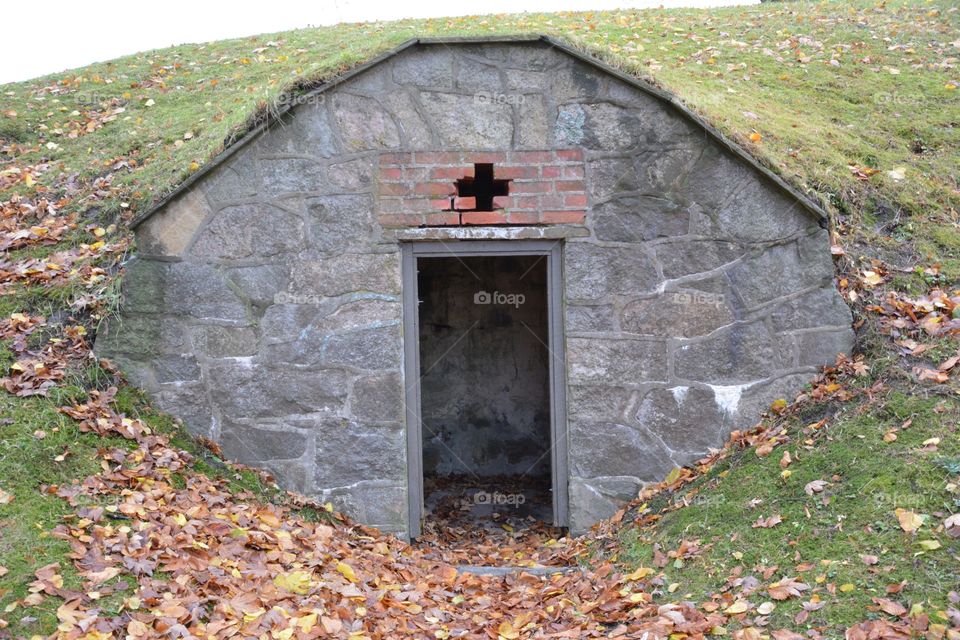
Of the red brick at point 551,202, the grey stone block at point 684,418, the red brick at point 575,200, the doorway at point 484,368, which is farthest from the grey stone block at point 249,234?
the doorway at point 484,368

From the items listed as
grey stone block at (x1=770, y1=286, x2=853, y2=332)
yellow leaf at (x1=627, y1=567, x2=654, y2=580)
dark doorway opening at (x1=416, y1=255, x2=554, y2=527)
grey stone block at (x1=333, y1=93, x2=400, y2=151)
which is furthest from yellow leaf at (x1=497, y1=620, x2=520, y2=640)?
dark doorway opening at (x1=416, y1=255, x2=554, y2=527)

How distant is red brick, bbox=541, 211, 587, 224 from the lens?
5.13m

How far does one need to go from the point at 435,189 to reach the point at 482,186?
35cm

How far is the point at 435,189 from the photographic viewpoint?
16.8 ft

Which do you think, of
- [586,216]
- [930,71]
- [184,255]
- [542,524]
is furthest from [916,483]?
[930,71]

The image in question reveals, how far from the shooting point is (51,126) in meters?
7.97

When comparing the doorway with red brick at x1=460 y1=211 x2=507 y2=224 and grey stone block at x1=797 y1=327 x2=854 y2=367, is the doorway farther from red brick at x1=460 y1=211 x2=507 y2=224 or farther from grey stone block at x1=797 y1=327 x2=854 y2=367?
grey stone block at x1=797 y1=327 x2=854 y2=367

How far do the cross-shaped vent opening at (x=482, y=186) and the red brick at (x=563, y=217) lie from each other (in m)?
0.33

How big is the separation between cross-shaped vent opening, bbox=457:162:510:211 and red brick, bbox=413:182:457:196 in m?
0.10

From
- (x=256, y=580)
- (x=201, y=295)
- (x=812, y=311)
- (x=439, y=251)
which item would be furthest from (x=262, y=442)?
(x=812, y=311)

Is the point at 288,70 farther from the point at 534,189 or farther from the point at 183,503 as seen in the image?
the point at 183,503

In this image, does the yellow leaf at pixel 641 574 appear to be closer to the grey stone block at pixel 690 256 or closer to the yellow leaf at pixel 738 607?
the yellow leaf at pixel 738 607

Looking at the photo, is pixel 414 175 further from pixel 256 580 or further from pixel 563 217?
pixel 256 580

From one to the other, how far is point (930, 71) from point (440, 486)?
651cm
